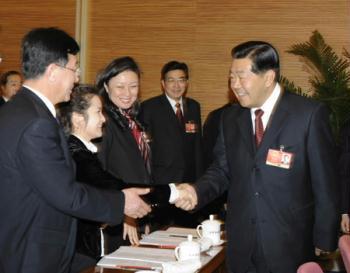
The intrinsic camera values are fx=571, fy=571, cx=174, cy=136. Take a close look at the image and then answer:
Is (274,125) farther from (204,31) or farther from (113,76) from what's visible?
(204,31)

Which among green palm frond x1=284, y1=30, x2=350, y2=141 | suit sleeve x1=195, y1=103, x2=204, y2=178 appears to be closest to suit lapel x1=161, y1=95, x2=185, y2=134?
suit sleeve x1=195, y1=103, x2=204, y2=178

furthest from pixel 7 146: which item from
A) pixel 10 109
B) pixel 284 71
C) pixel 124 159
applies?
pixel 284 71

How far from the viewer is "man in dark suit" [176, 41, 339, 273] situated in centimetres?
275

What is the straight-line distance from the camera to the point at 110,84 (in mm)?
3832

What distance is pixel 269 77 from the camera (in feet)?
9.58

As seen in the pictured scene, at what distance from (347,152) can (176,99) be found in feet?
6.06

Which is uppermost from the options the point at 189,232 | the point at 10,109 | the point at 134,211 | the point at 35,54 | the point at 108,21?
the point at 108,21

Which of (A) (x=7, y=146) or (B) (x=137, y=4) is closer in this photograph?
(A) (x=7, y=146)

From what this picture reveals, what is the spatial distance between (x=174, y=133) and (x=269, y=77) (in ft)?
8.80

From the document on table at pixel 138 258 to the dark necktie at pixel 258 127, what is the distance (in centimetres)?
71

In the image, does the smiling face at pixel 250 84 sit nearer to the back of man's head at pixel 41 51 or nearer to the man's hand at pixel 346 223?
the back of man's head at pixel 41 51

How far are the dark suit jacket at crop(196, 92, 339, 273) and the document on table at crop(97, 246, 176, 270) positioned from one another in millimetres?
353

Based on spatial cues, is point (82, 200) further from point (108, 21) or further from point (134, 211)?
point (108, 21)

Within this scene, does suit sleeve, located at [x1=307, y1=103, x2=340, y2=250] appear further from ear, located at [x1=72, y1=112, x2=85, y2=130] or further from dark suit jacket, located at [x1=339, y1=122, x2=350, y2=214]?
dark suit jacket, located at [x1=339, y1=122, x2=350, y2=214]
